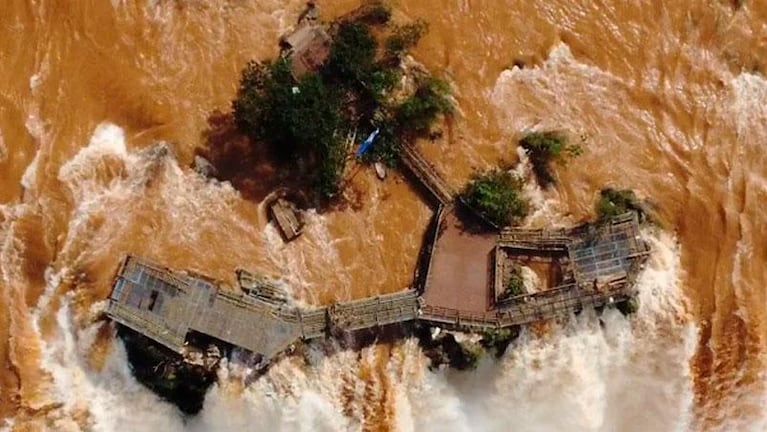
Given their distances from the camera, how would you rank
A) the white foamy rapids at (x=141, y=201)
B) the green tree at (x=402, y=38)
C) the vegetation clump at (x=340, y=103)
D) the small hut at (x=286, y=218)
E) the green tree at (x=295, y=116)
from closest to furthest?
the green tree at (x=295, y=116) < the vegetation clump at (x=340, y=103) < the white foamy rapids at (x=141, y=201) < the small hut at (x=286, y=218) < the green tree at (x=402, y=38)

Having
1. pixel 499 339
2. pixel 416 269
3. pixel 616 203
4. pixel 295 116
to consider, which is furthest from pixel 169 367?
pixel 616 203

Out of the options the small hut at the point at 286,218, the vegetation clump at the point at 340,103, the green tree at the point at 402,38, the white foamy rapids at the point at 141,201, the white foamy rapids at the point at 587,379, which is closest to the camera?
the vegetation clump at the point at 340,103

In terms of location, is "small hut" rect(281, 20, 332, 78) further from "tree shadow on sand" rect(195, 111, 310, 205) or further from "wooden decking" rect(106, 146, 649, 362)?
"wooden decking" rect(106, 146, 649, 362)

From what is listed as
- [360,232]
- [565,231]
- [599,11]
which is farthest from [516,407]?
[599,11]

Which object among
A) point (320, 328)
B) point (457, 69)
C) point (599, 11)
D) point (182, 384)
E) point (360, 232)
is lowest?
point (182, 384)

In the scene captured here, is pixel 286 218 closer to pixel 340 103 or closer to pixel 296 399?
pixel 340 103

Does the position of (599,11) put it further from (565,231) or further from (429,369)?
(429,369)

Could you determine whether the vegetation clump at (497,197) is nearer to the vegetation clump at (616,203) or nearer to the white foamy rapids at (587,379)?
the vegetation clump at (616,203)

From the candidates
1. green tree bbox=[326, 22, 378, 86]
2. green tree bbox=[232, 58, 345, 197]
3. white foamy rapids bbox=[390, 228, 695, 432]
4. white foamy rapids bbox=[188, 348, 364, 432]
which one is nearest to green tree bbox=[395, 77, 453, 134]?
green tree bbox=[326, 22, 378, 86]

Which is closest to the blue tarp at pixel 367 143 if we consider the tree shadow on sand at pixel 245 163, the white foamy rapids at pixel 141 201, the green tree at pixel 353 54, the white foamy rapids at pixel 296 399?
the green tree at pixel 353 54
